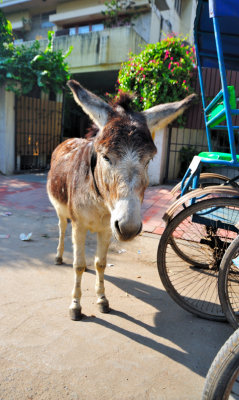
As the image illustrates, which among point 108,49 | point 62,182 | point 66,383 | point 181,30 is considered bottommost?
point 66,383

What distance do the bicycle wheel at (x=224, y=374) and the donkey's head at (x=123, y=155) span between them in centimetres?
77

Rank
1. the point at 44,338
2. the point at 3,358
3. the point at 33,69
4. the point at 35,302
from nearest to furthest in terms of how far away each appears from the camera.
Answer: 1. the point at 3,358
2. the point at 44,338
3. the point at 35,302
4. the point at 33,69

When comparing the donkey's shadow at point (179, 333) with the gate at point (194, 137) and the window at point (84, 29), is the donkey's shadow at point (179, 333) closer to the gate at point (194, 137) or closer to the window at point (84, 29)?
the gate at point (194, 137)

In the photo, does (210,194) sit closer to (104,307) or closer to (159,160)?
(104,307)

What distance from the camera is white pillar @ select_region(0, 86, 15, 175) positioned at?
30.2ft

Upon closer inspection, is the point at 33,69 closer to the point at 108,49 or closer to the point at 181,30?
the point at 108,49

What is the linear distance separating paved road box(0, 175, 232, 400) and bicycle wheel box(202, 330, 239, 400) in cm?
57

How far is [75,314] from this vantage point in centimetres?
249

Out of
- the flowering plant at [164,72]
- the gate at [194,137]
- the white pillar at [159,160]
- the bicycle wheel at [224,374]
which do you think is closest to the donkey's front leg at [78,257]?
the bicycle wheel at [224,374]

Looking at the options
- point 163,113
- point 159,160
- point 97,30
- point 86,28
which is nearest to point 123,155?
point 163,113

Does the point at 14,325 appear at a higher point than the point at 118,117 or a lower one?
lower

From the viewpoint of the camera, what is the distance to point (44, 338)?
2.20 metres

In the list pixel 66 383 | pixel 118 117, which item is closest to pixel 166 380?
pixel 66 383

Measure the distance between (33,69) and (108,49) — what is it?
4566 mm
